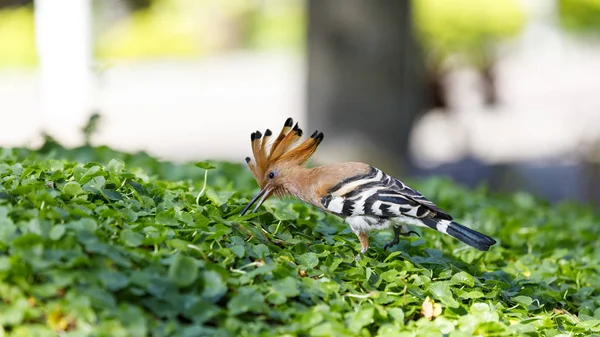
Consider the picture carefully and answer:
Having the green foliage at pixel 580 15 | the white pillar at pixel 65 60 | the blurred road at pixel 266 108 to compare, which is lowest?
the blurred road at pixel 266 108

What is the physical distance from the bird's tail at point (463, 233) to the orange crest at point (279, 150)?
0.78 meters

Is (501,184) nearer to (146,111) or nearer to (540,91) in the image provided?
(540,91)

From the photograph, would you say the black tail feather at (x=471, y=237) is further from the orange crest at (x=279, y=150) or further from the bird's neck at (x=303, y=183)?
the orange crest at (x=279, y=150)

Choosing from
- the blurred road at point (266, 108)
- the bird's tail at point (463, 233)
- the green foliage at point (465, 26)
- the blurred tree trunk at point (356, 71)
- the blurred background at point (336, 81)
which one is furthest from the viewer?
the green foliage at point (465, 26)

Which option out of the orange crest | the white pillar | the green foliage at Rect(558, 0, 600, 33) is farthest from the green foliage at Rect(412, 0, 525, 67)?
the orange crest

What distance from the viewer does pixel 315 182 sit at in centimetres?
A: 463

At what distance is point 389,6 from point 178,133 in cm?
903

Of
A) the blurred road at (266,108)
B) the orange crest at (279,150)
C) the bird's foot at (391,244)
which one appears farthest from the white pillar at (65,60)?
the bird's foot at (391,244)

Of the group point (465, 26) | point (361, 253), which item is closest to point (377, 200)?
point (361, 253)

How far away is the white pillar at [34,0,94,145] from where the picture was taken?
13.7m

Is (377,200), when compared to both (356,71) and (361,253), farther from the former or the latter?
(356,71)

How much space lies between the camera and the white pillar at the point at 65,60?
45.0ft

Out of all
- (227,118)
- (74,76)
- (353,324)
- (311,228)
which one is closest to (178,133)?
(227,118)

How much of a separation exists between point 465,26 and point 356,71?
8.26 meters
